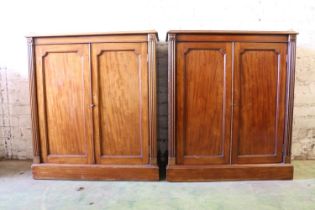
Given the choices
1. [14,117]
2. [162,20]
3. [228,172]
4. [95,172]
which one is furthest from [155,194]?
[14,117]

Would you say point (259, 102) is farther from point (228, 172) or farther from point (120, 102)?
point (120, 102)

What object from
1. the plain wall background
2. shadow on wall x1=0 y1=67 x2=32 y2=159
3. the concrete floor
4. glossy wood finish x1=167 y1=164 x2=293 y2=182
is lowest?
the concrete floor

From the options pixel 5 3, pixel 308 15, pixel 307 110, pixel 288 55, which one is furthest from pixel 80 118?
pixel 308 15

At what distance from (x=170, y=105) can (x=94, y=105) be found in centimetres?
84

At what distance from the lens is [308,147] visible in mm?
3154

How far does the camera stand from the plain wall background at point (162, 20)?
9.75ft

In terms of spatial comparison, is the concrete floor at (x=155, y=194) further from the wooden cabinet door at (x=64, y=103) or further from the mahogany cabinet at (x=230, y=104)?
the wooden cabinet door at (x=64, y=103)

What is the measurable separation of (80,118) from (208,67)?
152cm

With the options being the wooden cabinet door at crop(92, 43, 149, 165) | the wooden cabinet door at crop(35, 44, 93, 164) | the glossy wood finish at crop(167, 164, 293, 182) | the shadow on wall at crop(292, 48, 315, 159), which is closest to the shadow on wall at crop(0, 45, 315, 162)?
the shadow on wall at crop(292, 48, 315, 159)

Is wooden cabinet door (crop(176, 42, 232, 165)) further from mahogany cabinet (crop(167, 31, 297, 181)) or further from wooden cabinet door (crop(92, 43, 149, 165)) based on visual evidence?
wooden cabinet door (crop(92, 43, 149, 165))

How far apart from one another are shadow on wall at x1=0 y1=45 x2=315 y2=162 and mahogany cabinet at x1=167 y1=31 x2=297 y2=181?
1.97 feet

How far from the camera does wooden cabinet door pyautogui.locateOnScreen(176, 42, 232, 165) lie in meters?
2.38

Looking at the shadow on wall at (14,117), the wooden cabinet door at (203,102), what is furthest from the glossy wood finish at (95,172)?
the shadow on wall at (14,117)

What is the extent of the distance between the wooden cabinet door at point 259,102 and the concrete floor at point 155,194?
348 millimetres
